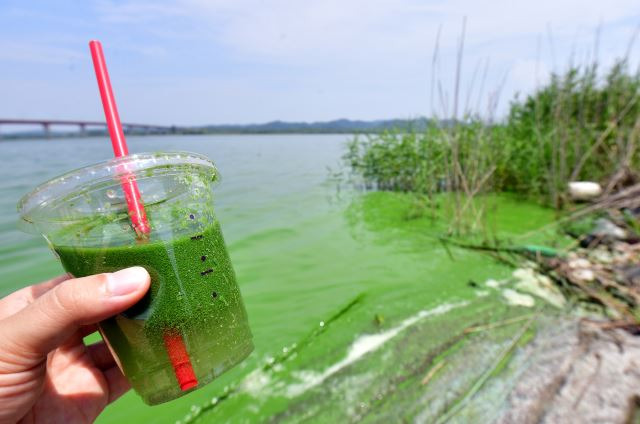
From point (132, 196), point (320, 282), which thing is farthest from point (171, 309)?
point (320, 282)

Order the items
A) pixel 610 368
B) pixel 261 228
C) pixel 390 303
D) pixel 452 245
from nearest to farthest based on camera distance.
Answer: pixel 610 368 < pixel 390 303 < pixel 452 245 < pixel 261 228

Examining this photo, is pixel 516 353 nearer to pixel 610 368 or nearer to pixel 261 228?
pixel 610 368

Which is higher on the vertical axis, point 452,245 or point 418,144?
point 418,144

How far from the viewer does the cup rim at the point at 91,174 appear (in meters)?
0.95

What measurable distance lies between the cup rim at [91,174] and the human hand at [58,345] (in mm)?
226

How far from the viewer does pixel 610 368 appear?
7.15 ft

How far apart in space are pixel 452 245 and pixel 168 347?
14.7 ft

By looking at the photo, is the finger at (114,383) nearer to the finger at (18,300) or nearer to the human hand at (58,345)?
the human hand at (58,345)

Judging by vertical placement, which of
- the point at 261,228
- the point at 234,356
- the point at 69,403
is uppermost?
the point at 234,356

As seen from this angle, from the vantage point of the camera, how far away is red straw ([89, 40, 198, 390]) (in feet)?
3.17

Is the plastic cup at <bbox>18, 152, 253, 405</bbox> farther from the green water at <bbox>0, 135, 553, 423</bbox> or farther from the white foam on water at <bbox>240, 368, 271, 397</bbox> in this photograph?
the white foam on water at <bbox>240, 368, 271, 397</bbox>

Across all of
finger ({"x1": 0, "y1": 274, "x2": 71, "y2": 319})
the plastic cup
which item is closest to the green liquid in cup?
the plastic cup

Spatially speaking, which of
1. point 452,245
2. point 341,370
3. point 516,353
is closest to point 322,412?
point 341,370

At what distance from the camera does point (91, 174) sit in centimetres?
96
